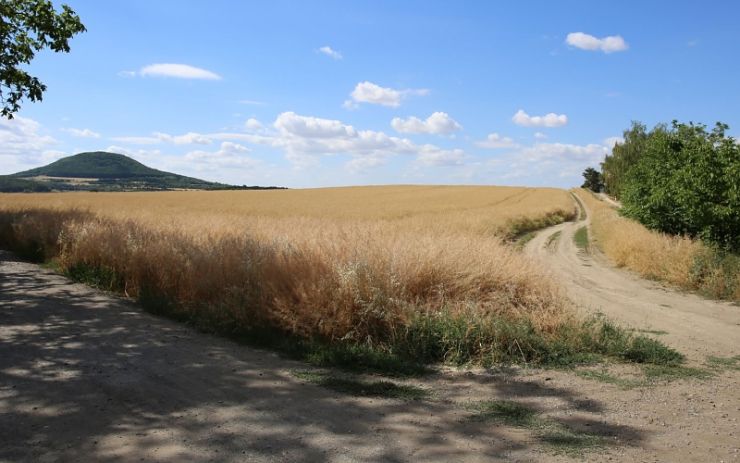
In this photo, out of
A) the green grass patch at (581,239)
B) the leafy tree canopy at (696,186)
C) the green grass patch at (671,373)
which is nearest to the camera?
the green grass patch at (671,373)

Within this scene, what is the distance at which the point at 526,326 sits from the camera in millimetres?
6887

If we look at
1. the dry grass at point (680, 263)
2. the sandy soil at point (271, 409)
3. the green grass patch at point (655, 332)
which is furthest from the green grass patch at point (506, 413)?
the dry grass at point (680, 263)

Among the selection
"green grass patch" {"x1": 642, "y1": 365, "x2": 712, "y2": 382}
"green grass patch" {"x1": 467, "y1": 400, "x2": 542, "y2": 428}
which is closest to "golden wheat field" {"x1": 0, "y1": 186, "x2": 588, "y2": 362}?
"green grass patch" {"x1": 642, "y1": 365, "x2": 712, "y2": 382}

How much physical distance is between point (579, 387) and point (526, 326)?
143 centimetres

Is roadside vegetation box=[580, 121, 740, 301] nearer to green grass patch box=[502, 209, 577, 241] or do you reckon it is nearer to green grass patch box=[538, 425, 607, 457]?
green grass patch box=[502, 209, 577, 241]

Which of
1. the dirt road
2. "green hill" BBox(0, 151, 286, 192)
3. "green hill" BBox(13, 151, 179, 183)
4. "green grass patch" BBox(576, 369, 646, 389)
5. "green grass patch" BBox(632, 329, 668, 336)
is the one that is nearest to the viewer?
the dirt road

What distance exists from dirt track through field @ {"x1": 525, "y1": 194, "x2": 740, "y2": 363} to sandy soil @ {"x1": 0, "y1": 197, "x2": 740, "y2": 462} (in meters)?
0.30

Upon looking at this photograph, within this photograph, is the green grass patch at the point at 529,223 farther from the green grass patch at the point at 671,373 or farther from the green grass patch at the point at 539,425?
the green grass patch at the point at 539,425

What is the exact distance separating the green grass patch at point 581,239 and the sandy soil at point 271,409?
16.3 m

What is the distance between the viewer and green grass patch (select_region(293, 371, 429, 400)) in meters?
5.17

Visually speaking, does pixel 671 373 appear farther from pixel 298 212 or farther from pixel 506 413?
pixel 298 212

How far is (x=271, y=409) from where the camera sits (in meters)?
4.68

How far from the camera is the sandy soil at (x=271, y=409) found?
12.8 ft

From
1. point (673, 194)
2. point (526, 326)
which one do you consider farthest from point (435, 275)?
point (673, 194)
